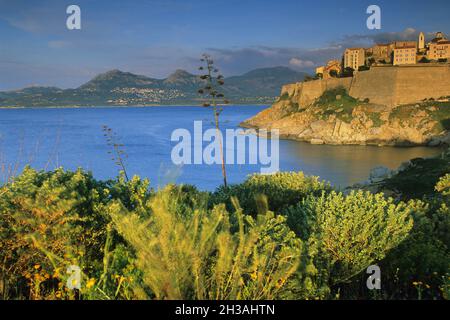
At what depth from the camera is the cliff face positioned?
206 feet

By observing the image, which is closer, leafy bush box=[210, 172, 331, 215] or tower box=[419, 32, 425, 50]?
leafy bush box=[210, 172, 331, 215]

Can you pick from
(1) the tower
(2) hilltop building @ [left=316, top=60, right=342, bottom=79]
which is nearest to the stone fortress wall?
(2) hilltop building @ [left=316, top=60, right=342, bottom=79]

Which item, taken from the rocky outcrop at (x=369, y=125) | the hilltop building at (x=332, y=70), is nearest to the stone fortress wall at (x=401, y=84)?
the rocky outcrop at (x=369, y=125)

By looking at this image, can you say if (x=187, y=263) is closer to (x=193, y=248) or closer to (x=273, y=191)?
(x=193, y=248)

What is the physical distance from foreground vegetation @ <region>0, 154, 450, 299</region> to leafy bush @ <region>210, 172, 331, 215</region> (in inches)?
120

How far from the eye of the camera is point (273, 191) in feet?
39.4

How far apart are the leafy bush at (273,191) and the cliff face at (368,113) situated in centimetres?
5154

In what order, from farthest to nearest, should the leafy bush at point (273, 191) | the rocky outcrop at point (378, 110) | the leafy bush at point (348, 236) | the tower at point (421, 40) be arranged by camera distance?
the tower at point (421, 40) → the rocky outcrop at point (378, 110) → the leafy bush at point (273, 191) → the leafy bush at point (348, 236)

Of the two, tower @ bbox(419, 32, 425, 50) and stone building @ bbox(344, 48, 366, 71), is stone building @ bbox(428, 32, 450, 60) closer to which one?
tower @ bbox(419, 32, 425, 50)

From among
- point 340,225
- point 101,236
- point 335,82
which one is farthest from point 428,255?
point 335,82

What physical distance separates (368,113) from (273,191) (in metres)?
61.5

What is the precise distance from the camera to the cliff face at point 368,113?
2467 inches

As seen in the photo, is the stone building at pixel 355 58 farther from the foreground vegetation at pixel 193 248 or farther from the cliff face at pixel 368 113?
the foreground vegetation at pixel 193 248
